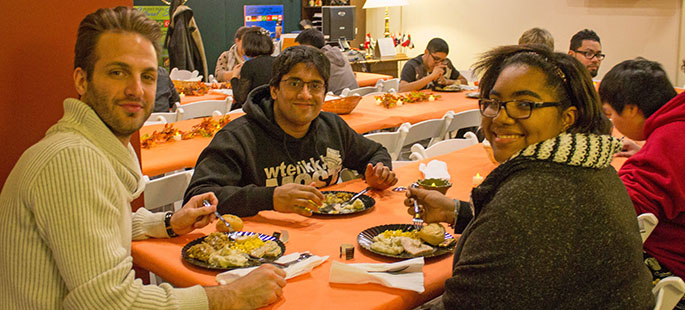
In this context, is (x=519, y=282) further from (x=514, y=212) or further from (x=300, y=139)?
(x=300, y=139)

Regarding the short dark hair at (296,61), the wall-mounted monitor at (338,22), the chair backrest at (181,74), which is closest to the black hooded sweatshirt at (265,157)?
the short dark hair at (296,61)

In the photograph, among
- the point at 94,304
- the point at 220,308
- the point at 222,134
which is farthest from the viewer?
the point at 222,134

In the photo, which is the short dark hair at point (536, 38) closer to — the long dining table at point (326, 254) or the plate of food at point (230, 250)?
the long dining table at point (326, 254)

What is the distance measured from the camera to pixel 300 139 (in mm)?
2711

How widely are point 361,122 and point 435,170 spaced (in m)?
1.60

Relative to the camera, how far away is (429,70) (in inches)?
247

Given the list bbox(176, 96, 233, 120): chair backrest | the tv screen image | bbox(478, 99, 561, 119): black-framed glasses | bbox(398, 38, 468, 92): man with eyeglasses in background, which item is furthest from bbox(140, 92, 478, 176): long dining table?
the tv screen image

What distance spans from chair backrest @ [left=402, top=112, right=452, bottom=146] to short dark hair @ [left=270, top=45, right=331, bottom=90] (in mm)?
1319

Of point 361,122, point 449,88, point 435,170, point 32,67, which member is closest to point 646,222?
point 435,170

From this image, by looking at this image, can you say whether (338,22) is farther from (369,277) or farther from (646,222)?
(369,277)

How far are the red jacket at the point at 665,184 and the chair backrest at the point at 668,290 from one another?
2.16 feet

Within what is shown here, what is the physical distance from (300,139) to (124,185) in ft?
3.83

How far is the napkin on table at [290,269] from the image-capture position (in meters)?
1.71

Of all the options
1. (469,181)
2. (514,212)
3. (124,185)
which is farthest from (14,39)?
(469,181)
